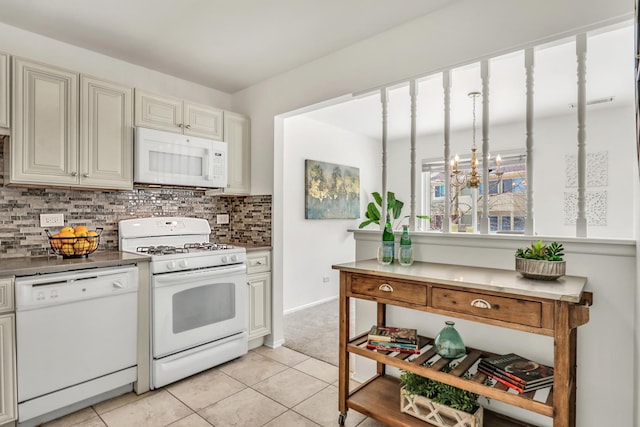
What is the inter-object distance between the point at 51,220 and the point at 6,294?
82cm

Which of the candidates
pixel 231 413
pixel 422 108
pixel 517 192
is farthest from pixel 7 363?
pixel 517 192

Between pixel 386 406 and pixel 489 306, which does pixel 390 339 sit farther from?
pixel 489 306

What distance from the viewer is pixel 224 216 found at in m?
3.72

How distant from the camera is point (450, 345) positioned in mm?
1863

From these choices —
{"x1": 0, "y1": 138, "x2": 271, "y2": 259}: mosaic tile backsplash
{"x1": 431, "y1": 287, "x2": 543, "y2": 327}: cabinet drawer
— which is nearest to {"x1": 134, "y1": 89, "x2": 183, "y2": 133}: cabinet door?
{"x1": 0, "y1": 138, "x2": 271, "y2": 259}: mosaic tile backsplash

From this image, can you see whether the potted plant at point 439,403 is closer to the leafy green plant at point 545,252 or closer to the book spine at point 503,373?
the book spine at point 503,373

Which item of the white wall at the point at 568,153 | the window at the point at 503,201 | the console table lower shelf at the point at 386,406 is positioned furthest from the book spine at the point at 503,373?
the white wall at the point at 568,153

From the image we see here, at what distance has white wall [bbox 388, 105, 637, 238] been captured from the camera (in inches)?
170

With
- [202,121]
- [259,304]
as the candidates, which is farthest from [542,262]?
[202,121]

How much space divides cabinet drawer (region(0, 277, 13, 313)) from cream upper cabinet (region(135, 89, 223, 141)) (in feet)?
4.54

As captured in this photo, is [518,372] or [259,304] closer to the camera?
[518,372]

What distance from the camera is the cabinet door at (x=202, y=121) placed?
306 cm

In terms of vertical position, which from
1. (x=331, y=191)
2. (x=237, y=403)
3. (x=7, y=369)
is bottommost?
(x=237, y=403)

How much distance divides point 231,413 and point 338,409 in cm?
65
